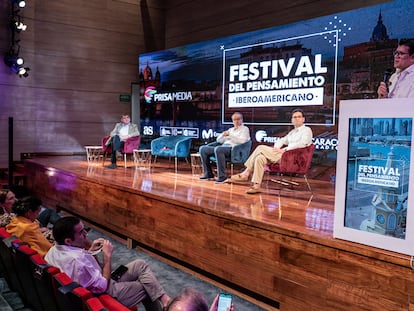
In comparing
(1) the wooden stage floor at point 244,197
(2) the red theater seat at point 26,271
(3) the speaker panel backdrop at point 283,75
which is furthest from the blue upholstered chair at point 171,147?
(2) the red theater seat at point 26,271

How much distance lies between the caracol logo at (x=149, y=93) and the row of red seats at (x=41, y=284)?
707 cm

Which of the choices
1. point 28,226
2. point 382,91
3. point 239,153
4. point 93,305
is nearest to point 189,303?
point 93,305

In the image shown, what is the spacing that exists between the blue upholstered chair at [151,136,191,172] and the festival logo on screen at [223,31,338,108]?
1138 millimetres

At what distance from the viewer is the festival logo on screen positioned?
21.0ft

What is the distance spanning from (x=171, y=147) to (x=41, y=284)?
5911 mm

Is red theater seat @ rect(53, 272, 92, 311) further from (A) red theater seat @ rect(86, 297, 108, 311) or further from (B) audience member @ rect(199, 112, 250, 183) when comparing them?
(B) audience member @ rect(199, 112, 250, 183)

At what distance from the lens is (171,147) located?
8070 mm

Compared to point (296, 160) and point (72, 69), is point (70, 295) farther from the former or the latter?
point (72, 69)

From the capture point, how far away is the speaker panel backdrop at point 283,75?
5680mm

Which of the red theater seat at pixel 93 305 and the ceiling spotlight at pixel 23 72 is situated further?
the ceiling spotlight at pixel 23 72

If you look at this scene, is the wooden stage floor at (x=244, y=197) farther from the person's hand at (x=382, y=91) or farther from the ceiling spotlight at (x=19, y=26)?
the ceiling spotlight at (x=19, y=26)

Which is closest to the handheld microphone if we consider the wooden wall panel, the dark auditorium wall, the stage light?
the dark auditorium wall

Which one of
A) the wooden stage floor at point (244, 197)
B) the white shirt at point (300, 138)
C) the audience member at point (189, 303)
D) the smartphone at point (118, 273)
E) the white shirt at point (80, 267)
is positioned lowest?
the smartphone at point (118, 273)

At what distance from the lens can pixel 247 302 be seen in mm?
3574
